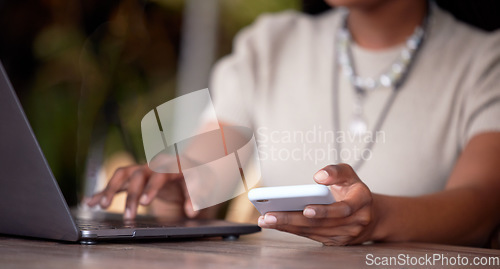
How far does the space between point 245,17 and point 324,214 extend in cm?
224

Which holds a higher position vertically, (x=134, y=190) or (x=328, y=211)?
(x=328, y=211)

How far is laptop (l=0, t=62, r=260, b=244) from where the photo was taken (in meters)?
0.45

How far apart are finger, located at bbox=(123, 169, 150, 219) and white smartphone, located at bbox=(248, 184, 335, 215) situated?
31cm

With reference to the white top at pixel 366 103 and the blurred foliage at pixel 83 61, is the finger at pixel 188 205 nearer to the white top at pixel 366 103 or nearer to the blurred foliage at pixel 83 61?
the white top at pixel 366 103

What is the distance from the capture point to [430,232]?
2.30 feet

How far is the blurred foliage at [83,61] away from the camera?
239 centimetres

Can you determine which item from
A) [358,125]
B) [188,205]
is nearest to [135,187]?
[188,205]

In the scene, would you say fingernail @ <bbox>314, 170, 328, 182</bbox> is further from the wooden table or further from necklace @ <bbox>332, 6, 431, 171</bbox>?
necklace @ <bbox>332, 6, 431, 171</bbox>

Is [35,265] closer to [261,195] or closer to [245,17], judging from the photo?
[261,195]

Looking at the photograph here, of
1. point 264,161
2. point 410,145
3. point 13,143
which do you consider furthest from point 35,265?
point 410,145

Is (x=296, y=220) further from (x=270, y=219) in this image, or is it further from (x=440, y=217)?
(x=440, y=217)

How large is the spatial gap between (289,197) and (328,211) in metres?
0.06

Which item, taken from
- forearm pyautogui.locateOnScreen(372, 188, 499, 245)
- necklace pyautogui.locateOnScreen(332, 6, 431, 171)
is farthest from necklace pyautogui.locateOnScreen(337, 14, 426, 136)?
forearm pyautogui.locateOnScreen(372, 188, 499, 245)

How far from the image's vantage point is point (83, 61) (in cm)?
248
